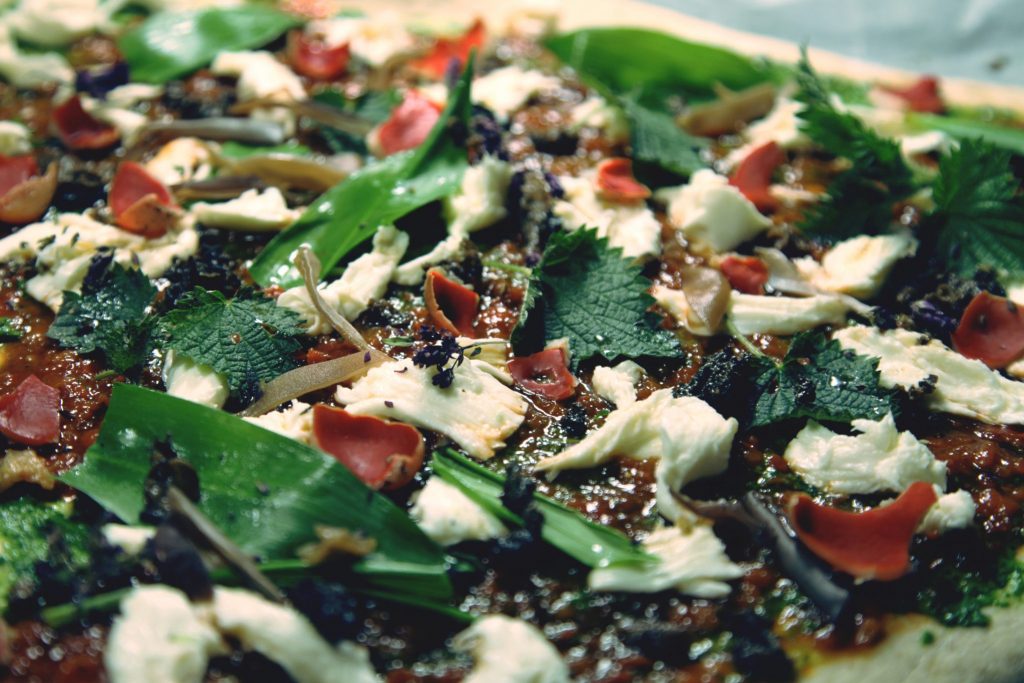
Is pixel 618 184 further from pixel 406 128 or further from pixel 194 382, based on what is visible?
pixel 194 382

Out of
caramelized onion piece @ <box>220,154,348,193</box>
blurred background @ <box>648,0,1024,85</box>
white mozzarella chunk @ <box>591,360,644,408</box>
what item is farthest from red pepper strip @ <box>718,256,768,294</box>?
blurred background @ <box>648,0,1024,85</box>

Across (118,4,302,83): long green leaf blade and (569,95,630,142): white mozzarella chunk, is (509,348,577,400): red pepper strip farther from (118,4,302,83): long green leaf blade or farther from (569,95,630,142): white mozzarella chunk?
(118,4,302,83): long green leaf blade

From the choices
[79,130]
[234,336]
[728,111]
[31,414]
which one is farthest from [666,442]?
[79,130]

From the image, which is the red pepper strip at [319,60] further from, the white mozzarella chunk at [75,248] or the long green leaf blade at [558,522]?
the long green leaf blade at [558,522]

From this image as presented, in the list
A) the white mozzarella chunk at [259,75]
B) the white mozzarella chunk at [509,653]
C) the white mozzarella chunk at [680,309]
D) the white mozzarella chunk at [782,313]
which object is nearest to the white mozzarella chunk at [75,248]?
the white mozzarella chunk at [259,75]

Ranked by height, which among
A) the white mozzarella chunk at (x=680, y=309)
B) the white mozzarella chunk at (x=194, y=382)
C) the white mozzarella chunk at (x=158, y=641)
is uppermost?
the white mozzarella chunk at (x=680, y=309)

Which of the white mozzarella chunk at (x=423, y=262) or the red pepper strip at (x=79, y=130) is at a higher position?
the white mozzarella chunk at (x=423, y=262)
